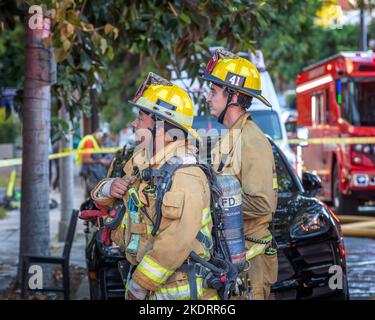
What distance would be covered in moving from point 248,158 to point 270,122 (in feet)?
25.2

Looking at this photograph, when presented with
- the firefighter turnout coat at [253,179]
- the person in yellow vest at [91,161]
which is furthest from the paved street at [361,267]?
the person in yellow vest at [91,161]

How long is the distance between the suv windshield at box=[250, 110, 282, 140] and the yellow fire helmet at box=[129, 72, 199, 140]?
26.8 feet

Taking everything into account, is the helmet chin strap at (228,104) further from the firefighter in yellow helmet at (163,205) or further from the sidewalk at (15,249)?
the sidewalk at (15,249)

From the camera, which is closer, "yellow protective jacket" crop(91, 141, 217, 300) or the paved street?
"yellow protective jacket" crop(91, 141, 217, 300)

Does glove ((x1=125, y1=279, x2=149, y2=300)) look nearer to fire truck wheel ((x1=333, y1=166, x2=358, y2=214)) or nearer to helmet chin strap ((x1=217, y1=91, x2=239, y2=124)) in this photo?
helmet chin strap ((x1=217, y1=91, x2=239, y2=124))

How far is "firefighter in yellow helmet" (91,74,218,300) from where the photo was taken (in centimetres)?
389

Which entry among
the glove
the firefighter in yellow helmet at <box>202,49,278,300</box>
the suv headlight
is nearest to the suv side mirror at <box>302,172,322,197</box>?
the suv headlight

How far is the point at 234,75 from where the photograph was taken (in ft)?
16.5

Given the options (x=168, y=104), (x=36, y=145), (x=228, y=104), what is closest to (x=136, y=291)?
(x=168, y=104)

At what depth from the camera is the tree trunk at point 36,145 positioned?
8672 millimetres

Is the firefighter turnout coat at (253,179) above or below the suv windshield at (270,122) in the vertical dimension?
below

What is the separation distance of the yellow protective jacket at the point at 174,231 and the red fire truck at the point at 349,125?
1102 cm

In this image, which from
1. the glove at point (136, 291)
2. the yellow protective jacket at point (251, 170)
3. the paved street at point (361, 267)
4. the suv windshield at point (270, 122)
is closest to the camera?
the glove at point (136, 291)
